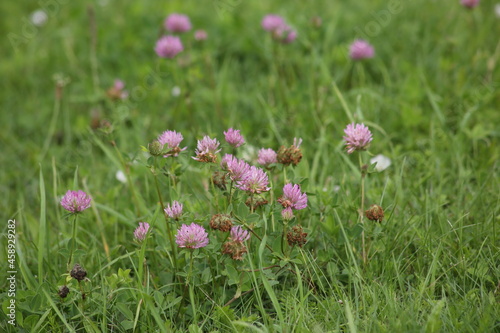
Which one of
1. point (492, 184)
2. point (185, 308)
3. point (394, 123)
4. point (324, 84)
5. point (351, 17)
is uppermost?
point (351, 17)

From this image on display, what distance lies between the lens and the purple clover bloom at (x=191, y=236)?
5.74 ft

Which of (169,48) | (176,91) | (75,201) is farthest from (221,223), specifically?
(176,91)

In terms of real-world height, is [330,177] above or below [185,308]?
above

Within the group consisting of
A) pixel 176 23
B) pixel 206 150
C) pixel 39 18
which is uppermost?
pixel 39 18

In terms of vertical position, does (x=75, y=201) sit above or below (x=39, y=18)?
below

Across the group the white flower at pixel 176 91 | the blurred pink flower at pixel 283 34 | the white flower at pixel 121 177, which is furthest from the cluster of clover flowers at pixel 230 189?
the white flower at pixel 176 91

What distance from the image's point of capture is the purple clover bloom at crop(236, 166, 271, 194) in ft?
5.85

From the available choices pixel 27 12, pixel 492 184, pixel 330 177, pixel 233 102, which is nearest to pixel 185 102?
pixel 233 102

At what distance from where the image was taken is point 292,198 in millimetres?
1836

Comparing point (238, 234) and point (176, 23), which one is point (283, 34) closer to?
point (176, 23)

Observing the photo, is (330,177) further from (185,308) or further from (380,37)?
(380,37)

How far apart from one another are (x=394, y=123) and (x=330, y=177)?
685mm

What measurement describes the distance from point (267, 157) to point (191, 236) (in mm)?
423

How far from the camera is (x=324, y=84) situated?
3.40 meters
